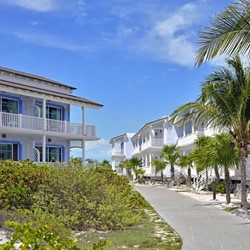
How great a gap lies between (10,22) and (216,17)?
314 inches

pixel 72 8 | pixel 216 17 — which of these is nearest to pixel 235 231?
pixel 216 17

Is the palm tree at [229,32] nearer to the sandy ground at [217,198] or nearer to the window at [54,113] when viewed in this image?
the sandy ground at [217,198]

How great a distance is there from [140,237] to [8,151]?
61.7 ft

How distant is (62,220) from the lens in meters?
11.1

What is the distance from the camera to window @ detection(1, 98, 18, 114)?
87.1ft

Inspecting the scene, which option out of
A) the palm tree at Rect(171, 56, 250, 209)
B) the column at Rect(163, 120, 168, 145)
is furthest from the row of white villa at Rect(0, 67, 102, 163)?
the column at Rect(163, 120, 168, 145)

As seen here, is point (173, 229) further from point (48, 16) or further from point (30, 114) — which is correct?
point (30, 114)

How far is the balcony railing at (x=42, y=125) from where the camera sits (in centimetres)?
2556

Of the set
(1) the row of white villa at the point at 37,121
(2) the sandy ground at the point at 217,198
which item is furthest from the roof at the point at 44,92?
(2) the sandy ground at the point at 217,198

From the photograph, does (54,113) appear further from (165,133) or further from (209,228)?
(165,133)

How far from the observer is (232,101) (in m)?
16.0

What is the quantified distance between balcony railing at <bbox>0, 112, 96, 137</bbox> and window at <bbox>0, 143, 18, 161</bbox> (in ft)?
5.81

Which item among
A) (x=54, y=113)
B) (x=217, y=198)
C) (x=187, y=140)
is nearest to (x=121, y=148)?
(x=187, y=140)

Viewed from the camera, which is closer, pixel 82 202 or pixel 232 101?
pixel 82 202
